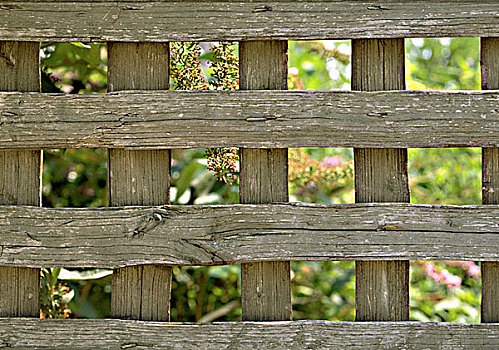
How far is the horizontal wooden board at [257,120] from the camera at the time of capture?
1.18 m

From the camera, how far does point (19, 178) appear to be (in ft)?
4.01

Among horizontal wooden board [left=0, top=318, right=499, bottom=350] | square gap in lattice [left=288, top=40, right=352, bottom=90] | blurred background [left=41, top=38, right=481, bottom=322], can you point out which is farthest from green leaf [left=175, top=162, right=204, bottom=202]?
horizontal wooden board [left=0, top=318, right=499, bottom=350]

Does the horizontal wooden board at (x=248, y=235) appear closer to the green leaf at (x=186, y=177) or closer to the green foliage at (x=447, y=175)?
the green leaf at (x=186, y=177)

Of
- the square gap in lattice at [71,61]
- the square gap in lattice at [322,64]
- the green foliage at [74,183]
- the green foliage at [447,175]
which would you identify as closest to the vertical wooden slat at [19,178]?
the square gap in lattice at [71,61]

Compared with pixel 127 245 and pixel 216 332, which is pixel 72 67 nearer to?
pixel 127 245

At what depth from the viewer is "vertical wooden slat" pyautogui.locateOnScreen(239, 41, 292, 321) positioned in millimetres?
1209

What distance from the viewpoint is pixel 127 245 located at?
1.18 metres

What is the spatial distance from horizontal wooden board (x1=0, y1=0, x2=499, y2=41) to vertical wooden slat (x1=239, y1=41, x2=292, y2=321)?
5cm

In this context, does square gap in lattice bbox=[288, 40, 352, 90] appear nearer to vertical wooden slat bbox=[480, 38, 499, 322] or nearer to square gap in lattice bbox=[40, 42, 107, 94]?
vertical wooden slat bbox=[480, 38, 499, 322]

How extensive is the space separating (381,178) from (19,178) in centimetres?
89

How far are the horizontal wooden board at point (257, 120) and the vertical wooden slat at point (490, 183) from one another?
55 mm

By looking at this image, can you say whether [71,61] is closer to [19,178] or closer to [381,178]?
[19,178]

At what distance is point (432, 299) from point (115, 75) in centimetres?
178

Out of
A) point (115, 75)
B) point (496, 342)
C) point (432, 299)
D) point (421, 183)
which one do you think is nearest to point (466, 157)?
point (421, 183)
